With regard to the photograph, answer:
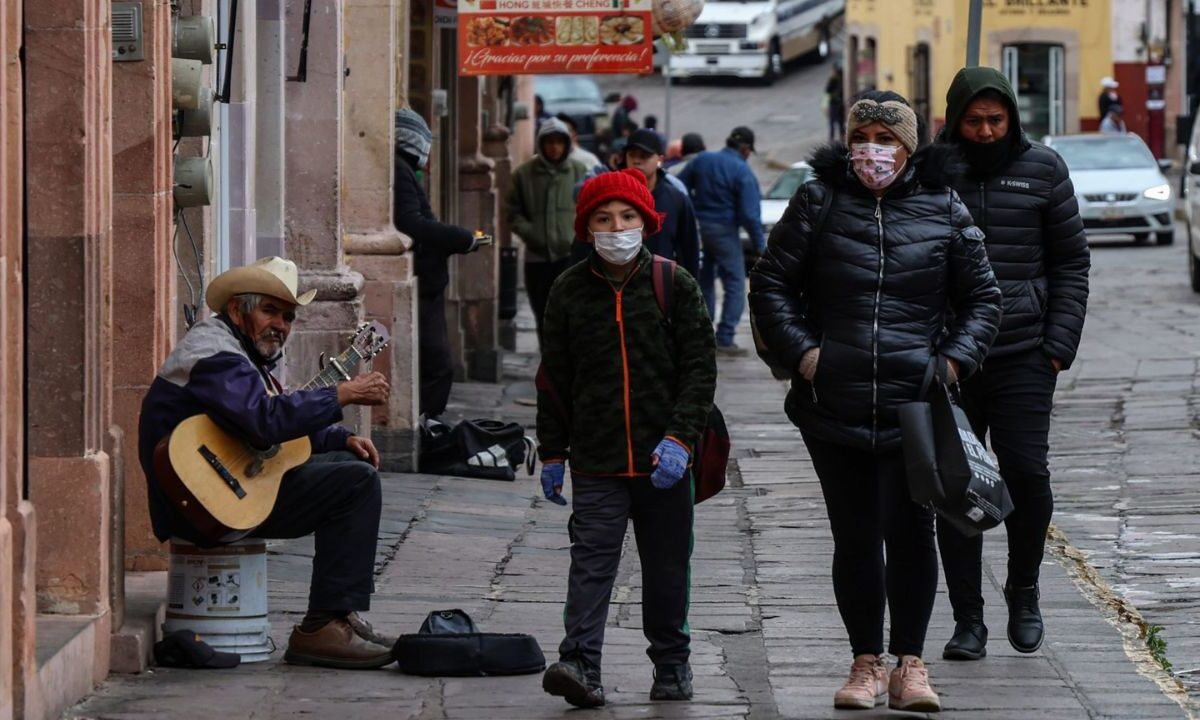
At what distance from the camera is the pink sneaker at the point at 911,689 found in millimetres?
7102

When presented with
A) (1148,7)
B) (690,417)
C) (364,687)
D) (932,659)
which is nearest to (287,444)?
(364,687)

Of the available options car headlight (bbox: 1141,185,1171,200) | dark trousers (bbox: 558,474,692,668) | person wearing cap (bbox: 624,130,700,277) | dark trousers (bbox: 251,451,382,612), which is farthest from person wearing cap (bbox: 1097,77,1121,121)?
dark trousers (bbox: 558,474,692,668)

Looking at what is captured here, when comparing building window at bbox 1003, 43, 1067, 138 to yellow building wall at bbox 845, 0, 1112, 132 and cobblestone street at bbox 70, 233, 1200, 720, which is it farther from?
cobblestone street at bbox 70, 233, 1200, 720

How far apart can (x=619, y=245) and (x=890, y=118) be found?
2.73 ft

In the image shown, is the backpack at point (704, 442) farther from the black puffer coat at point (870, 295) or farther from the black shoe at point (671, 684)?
the black shoe at point (671, 684)

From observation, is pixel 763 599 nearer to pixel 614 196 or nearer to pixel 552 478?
pixel 552 478

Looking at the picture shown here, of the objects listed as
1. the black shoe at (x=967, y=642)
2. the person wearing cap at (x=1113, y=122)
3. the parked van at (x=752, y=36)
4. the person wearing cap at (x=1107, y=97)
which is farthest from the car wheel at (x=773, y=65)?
the black shoe at (x=967, y=642)

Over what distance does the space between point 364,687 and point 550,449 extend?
935 millimetres

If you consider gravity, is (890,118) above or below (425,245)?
above

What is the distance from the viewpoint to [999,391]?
26.7 feet

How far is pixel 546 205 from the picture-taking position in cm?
1831

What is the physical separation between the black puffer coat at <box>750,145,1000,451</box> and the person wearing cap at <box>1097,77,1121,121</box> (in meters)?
37.4

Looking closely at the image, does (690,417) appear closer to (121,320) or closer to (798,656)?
(798,656)

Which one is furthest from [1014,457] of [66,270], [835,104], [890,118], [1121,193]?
[835,104]
